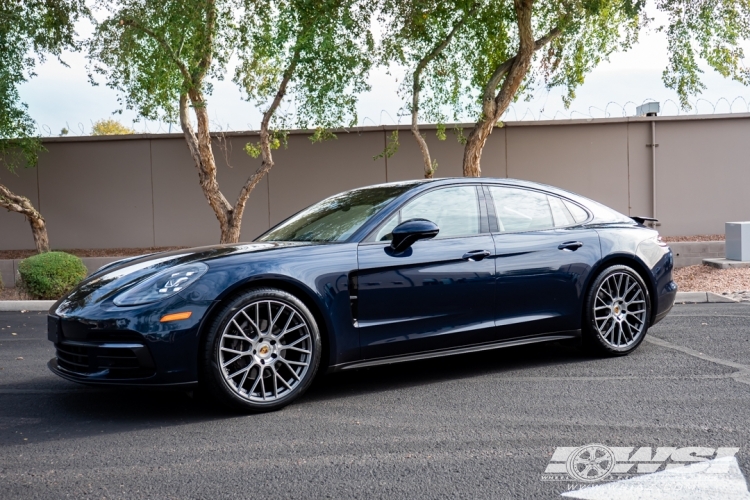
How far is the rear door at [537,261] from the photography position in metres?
5.53

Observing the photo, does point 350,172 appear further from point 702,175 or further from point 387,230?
point 387,230

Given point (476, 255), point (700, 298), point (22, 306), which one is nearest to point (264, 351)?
point (476, 255)

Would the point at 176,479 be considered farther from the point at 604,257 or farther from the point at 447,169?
the point at 447,169

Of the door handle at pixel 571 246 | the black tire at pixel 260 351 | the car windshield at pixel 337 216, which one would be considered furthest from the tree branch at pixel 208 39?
the black tire at pixel 260 351

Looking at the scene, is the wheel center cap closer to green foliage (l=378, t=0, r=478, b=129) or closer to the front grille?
the front grille

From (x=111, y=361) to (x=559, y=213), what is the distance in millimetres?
3569

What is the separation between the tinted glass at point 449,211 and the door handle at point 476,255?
171 mm

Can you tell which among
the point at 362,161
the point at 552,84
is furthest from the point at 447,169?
the point at 552,84

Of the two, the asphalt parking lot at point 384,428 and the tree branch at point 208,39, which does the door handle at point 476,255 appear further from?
→ the tree branch at point 208,39

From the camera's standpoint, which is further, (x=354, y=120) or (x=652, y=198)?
(x=652, y=198)

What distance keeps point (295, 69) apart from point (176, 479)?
32.4 feet

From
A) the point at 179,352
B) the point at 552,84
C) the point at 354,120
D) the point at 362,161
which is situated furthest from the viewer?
the point at 362,161

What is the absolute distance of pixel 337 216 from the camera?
18.5 ft

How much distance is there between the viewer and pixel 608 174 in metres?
15.8
